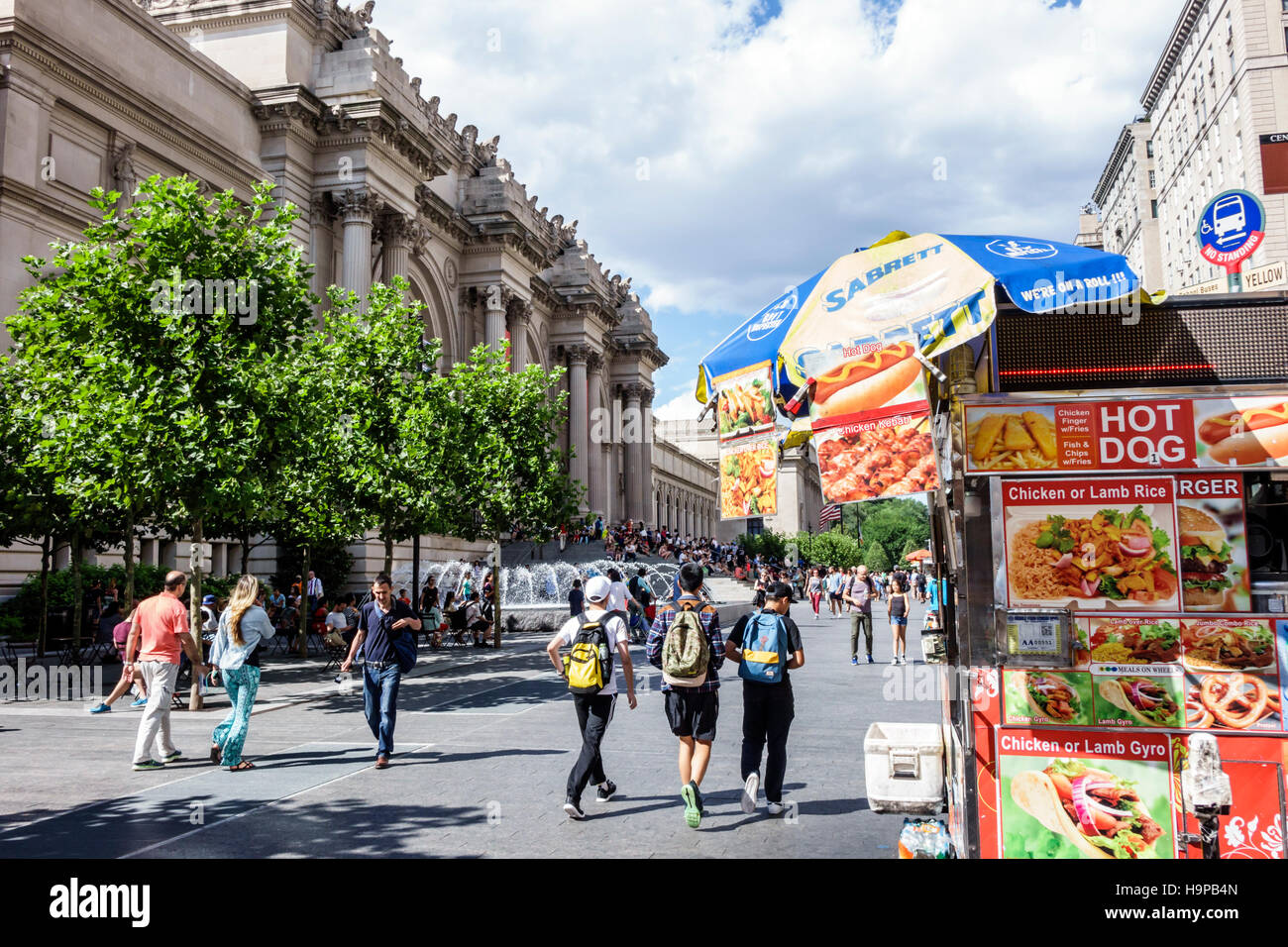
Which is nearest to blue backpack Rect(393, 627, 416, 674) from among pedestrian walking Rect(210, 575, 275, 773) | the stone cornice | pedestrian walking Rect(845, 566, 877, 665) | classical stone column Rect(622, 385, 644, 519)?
pedestrian walking Rect(210, 575, 275, 773)

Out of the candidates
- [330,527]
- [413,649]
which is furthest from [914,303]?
[330,527]

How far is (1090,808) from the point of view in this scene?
15.5 feet

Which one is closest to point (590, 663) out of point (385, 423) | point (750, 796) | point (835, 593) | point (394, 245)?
point (750, 796)

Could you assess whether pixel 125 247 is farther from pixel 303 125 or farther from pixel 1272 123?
pixel 1272 123

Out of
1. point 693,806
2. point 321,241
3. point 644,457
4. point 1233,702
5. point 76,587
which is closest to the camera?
point 1233,702

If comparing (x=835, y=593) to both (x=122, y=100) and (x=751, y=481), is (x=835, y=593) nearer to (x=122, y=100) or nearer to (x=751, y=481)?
(x=122, y=100)

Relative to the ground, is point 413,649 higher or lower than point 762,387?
lower

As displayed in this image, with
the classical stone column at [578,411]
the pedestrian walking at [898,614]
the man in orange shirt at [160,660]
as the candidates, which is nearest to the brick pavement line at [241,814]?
the man in orange shirt at [160,660]

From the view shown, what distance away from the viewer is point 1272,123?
5028cm

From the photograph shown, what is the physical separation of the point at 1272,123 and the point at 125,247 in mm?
55430

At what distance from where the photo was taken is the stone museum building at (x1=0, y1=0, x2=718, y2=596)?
24.1 m

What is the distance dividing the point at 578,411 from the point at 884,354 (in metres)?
54.4

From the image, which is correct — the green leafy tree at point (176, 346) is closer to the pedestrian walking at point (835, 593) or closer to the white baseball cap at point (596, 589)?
the white baseball cap at point (596, 589)

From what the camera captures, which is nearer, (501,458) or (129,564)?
(129,564)
